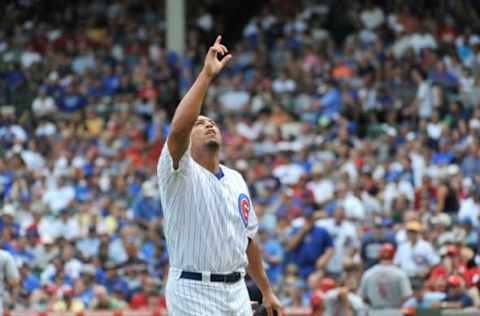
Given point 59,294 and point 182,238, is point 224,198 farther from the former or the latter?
point 59,294

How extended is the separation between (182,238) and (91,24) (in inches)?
715

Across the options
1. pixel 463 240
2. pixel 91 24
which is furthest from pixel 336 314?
pixel 91 24

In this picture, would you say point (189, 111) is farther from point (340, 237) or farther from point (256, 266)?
point (340, 237)

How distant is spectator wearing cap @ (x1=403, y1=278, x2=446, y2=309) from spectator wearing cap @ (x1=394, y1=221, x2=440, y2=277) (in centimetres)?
99

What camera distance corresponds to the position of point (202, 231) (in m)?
7.22

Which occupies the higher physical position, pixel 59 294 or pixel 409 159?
pixel 409 159

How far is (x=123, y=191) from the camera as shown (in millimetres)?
19203

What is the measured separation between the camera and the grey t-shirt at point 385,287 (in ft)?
44.6

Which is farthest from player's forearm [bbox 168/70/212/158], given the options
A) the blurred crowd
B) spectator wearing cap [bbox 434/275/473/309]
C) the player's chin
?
spectator wearing cap [bbox 434/275/473/309]

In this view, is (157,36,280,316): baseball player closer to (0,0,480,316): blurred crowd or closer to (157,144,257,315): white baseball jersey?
(157,144,257,315): white baseball jersey

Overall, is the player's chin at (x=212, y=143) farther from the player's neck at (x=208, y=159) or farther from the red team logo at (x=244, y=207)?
the red team logo at (x=244, y=207)

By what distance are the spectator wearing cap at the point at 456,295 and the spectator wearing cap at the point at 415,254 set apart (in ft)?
5.31

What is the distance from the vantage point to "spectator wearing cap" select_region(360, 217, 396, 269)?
15070 millimetres

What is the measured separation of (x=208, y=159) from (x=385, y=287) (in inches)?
258
